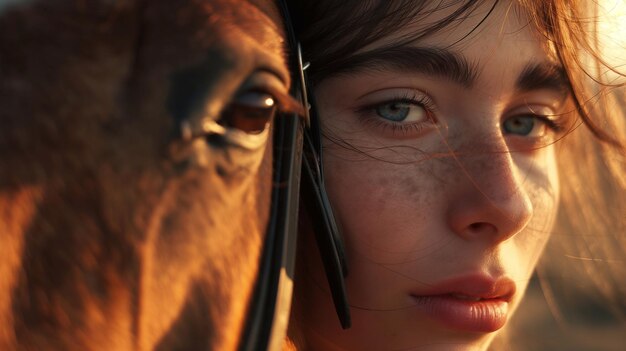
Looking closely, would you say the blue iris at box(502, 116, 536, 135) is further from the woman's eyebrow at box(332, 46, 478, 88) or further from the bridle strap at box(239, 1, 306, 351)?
the bridle strap at box(239, 1, 306, 351)

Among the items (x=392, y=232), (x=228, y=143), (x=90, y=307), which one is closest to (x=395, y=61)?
(x=392, y=232)

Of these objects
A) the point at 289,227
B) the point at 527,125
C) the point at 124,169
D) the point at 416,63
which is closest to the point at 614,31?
the point at 527,125

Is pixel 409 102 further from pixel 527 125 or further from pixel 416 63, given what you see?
pixel 527 125

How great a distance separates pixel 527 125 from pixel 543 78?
0.09 meters

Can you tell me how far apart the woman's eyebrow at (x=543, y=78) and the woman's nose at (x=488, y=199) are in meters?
0.10

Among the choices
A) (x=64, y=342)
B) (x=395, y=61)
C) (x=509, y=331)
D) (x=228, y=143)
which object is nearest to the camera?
(x=64, y=342)

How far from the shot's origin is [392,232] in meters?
0.90

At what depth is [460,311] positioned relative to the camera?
→ 37.1 inches

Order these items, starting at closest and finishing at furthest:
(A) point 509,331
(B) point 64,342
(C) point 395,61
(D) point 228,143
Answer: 1. (B) point 64,342
2. (D) point 228,143
3. (C) point 395,61
4. (A) point 509,331

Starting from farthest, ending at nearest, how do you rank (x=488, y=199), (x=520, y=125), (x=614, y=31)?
(x=614, y=31), (x=520, y=125), (x=488, y=199)

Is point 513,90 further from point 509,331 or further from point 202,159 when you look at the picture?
point 509,331

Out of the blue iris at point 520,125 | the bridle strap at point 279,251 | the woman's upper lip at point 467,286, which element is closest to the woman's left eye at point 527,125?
the blue iris at point 520,125

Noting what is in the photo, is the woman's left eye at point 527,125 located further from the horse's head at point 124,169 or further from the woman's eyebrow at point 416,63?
the horse's head at point 124,169

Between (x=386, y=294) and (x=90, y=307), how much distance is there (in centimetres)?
46
